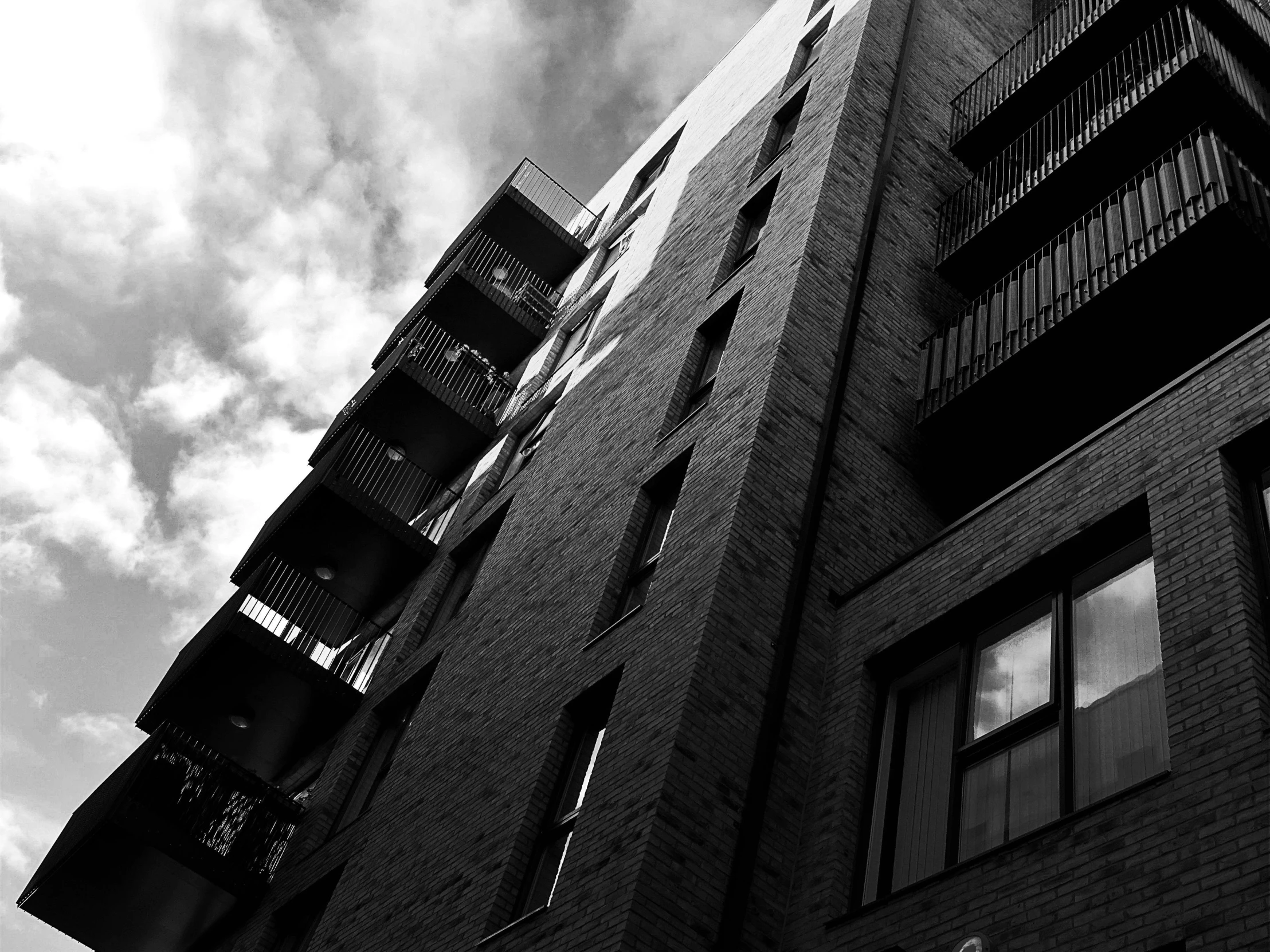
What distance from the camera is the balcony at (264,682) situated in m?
18.5

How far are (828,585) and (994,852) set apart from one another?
402 cm

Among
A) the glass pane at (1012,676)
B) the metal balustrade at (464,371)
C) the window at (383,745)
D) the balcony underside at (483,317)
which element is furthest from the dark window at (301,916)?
the balcony underside at (483,317)

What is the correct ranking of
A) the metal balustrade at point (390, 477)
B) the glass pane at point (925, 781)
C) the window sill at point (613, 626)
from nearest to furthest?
the glass pane at point (925, 781) < the window sill at point (613, 626) < the metal balustrade at point (390, 477)

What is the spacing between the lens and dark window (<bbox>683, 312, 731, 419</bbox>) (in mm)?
14852

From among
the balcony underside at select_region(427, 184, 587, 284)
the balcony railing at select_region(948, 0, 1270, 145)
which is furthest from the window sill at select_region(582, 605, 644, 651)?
the balcony underside at select_region(427, 184, 587, 284)

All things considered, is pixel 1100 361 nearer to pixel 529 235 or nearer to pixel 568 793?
pixel 568 793

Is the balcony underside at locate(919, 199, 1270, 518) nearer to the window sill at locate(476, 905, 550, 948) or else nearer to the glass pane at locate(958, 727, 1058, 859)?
the glass pane at locate(958, 727, 1058, 859)

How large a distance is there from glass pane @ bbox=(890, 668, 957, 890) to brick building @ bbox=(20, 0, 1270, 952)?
0.04 meters

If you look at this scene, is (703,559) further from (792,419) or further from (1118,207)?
(1118,207)

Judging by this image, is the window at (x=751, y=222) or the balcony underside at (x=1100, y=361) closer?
the balcony underside at (x=1100, y=361)

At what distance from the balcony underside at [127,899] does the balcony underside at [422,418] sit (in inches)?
350

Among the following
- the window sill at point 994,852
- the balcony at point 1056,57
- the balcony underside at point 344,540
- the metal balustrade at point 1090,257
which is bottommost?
the window sill at point 994,852

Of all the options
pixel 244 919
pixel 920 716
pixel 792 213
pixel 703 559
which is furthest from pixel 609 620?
pixel 244 919

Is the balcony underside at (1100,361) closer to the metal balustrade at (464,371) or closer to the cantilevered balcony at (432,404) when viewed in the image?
the cantilevered balcony at (432,404)
